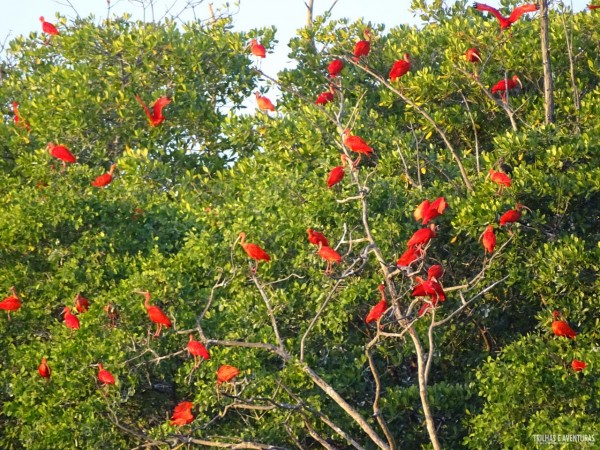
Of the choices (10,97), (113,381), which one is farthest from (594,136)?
(10,97)

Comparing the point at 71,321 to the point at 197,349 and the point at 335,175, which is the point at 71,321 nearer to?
the point at 197,349

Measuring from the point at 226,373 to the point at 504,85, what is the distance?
3.69 m

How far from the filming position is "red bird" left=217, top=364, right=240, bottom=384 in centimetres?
770

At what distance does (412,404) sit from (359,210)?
1.50 meters

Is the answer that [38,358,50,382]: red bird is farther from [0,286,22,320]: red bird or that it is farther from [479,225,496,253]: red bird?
[479,225,496,253]: red bird

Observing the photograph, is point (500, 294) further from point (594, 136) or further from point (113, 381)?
point (113, 381)

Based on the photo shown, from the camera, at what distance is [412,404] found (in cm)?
843

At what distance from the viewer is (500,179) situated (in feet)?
27.5

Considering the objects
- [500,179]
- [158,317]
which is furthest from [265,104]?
[158,317]

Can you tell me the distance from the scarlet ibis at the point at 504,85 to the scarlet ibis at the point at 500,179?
1.47m

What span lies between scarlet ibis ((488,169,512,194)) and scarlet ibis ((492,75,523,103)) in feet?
4.81

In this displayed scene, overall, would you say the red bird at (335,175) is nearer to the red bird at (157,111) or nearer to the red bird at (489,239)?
the red bird at (489,239)

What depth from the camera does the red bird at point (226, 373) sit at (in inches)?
303

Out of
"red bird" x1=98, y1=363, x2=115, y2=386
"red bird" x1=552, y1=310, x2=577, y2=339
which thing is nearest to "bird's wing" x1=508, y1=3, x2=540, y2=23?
"red bird" x1=552, y1=310, x2=577, y2=339
